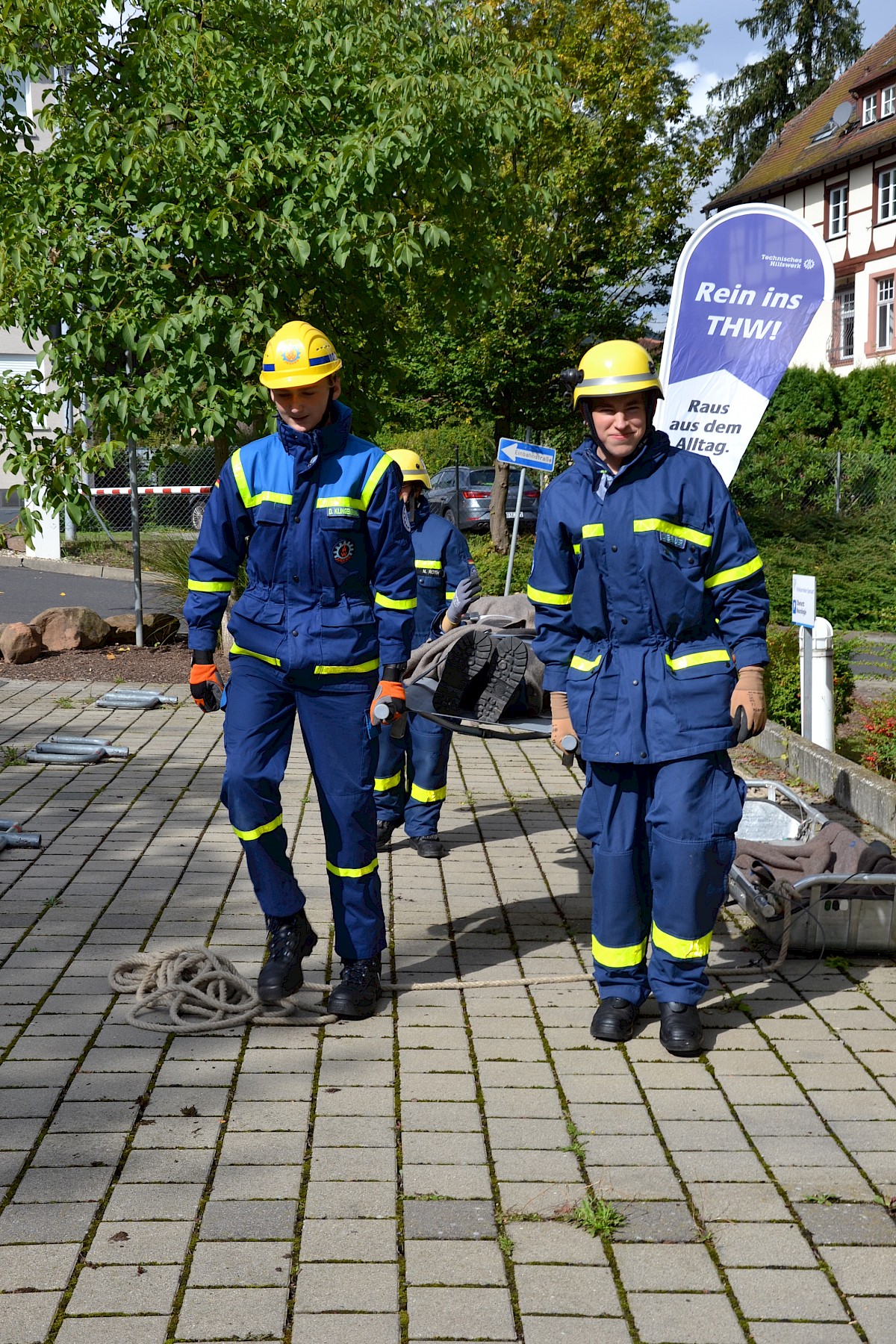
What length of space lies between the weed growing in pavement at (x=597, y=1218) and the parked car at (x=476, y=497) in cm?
2418

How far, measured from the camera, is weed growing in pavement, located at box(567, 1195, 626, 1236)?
10.6 feet

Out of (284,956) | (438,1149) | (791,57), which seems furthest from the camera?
(791,57)

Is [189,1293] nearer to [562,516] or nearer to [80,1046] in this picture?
[80,1046]

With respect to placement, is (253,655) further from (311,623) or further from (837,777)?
(837,777)

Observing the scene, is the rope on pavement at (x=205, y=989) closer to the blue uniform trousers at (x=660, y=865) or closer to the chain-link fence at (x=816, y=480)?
the blue uniform trousers at (x=660, y=865)

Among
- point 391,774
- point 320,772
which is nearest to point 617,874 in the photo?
point 320,772

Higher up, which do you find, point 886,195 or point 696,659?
point 886,195

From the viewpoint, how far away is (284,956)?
4.69 m

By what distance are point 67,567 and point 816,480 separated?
12769 millimetres

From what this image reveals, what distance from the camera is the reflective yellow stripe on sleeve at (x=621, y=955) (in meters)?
4.50

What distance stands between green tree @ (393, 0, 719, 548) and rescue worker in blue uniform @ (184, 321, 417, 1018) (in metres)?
17.0

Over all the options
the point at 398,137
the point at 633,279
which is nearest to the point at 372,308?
the point at 398,137

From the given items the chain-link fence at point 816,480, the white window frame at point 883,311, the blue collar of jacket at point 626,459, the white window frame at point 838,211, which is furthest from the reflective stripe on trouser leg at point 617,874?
the white window frame at point 838,211

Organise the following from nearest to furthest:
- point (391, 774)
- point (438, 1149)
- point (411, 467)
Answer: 1. point (438, 1149)
2. point (391, 774)
3. point (411, 467)
